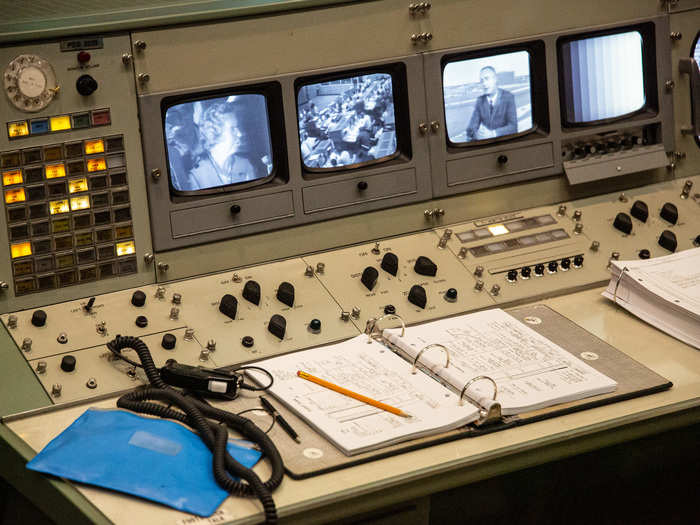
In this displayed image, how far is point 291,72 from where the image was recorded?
8.70 feet

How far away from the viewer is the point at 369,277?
105 inches

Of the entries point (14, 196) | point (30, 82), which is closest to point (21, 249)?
point (14, 196)

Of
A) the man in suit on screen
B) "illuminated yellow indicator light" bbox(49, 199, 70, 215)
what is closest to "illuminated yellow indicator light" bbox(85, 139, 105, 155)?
"illuminated yellow indicator light" bbox(49, 199, 70, 215)

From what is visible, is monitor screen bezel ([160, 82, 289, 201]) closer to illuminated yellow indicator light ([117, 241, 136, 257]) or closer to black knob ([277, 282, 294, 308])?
illuminated yellow indicator light ([117, 241, 136, 257])

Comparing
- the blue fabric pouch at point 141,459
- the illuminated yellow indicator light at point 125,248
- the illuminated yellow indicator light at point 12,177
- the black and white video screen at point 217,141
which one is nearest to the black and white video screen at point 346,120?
the black and white video screen at point 217,141

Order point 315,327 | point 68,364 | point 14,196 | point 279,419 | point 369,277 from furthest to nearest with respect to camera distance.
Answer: point 369,277, point 315,327, point 14,196, point 68,364, point 279,419

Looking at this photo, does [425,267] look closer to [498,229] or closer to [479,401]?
[498,229]

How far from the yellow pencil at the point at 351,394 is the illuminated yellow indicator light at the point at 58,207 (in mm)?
702

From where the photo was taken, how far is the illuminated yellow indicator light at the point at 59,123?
8.04ft

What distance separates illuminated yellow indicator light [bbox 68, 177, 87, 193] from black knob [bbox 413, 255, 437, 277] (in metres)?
0.87

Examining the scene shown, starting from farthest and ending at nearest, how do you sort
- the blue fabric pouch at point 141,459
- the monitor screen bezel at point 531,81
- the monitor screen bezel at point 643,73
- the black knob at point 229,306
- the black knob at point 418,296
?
the monitor screen bezel at point 643,73, the monitor screen bezel at point 531,81, the black knob at point 418,296, the black knob at point 229,306, the blue fabric pouch at point 141,459

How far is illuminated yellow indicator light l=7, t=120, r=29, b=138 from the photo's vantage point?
94.6 inches

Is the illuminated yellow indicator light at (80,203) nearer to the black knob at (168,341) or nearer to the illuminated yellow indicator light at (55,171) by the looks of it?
the illuminated yellow indicator light at (55,171)

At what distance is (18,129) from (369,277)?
3.03ft
